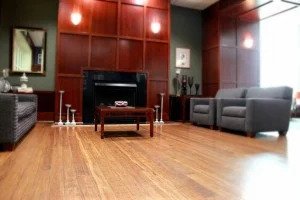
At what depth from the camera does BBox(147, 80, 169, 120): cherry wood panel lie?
5.95 meters

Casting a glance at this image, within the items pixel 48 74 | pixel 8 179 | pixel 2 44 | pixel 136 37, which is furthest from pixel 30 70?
pixel 8 179

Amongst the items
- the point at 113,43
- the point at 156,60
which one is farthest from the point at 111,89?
Result: the point at 156,60

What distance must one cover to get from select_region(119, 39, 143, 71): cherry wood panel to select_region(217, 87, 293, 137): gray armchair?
2.35 metres

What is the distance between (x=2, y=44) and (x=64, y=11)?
59.5 inches

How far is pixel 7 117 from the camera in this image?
2.53 meters

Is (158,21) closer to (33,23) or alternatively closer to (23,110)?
(33,23)

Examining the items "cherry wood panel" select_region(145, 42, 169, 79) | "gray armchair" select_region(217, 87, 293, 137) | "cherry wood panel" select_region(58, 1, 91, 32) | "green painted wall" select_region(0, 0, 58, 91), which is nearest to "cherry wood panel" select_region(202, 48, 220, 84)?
"cherry wood panel" select_region(145, 42, 169, 79)

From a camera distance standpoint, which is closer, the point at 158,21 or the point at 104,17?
the point at 104,17

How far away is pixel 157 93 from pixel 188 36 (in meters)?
2.01

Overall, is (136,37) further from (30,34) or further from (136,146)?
(136,146)

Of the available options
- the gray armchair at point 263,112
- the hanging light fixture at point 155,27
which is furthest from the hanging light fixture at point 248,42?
the gray armchair at point 263,112

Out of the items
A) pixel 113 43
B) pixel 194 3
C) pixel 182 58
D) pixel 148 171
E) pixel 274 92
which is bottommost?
pixel 148 171

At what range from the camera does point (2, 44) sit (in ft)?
18.1

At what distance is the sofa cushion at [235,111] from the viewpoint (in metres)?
3.94
